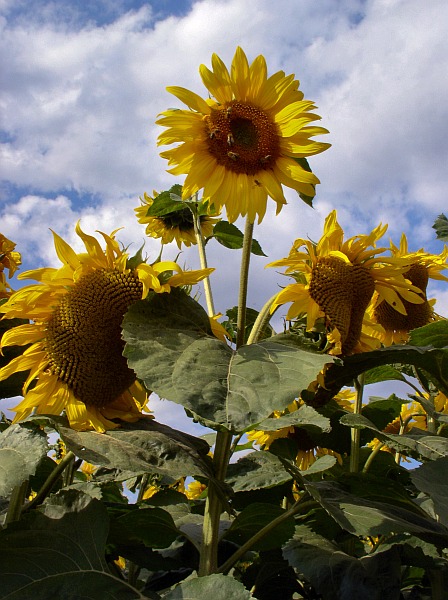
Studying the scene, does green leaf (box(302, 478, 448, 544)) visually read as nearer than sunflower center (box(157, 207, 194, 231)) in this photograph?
Yes

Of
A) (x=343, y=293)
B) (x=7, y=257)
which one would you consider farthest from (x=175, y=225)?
(x=343, y=293)

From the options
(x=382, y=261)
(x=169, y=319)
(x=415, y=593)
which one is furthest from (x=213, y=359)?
(x=415, y=593)

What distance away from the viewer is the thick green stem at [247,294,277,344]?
5.63 ft

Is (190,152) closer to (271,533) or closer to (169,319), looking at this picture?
(169,319)

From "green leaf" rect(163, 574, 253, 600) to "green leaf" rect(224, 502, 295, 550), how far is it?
15.6 inches

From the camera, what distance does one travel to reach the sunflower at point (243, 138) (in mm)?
1847

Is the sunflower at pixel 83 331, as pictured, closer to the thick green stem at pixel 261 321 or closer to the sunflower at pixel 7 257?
the thick green stem at pixel 261 321

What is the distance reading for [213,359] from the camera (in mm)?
1433

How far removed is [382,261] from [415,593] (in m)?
0.96

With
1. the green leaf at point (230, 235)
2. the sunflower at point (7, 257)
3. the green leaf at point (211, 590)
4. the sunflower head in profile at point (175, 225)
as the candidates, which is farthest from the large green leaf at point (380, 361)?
the sunflower head in profile at point (175, 225)

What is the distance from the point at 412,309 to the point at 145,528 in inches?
61.7

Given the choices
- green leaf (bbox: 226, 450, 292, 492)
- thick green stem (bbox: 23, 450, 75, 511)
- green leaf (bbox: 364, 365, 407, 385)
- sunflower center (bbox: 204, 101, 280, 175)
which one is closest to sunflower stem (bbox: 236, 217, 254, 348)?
sunflower center (bbox: 204, 101, 280, 175)

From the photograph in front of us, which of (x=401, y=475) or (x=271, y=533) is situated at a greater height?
(x=401, y=475)

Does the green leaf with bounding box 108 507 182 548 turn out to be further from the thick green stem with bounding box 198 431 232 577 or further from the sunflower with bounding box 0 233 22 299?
the sunflower with bounding box 0 233 22 299
